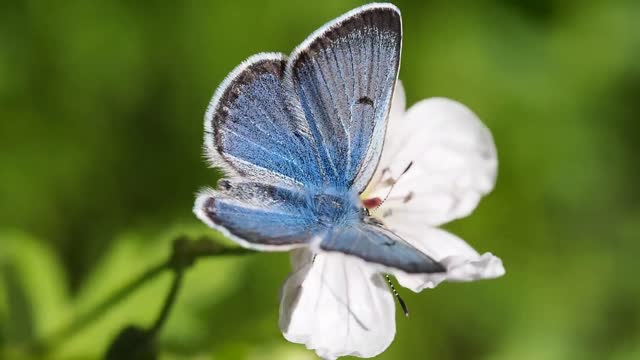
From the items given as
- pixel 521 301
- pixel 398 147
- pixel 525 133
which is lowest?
pixel 521 301

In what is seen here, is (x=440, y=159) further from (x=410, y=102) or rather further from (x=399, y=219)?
(x=410, y=102)

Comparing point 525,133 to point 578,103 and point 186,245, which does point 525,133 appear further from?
point 186,245

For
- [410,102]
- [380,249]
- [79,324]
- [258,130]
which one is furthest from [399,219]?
[410,102]

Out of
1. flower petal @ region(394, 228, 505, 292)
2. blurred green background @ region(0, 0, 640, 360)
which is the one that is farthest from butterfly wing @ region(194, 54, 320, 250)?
blurred green background @ region(0, 0, 640, 360)

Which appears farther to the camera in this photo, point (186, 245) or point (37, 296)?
point (37, 296)

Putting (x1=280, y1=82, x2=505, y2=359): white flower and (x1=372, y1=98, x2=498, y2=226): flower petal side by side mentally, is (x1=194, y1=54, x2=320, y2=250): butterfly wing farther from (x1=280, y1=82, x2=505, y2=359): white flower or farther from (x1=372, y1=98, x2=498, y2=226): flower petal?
(x1=372, y1=98, x2=498, y2=226): flower petal

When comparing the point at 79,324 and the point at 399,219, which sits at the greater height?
the point at 399,219

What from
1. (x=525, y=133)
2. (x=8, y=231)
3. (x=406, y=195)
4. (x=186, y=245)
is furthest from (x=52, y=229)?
(x=525, y=133)
